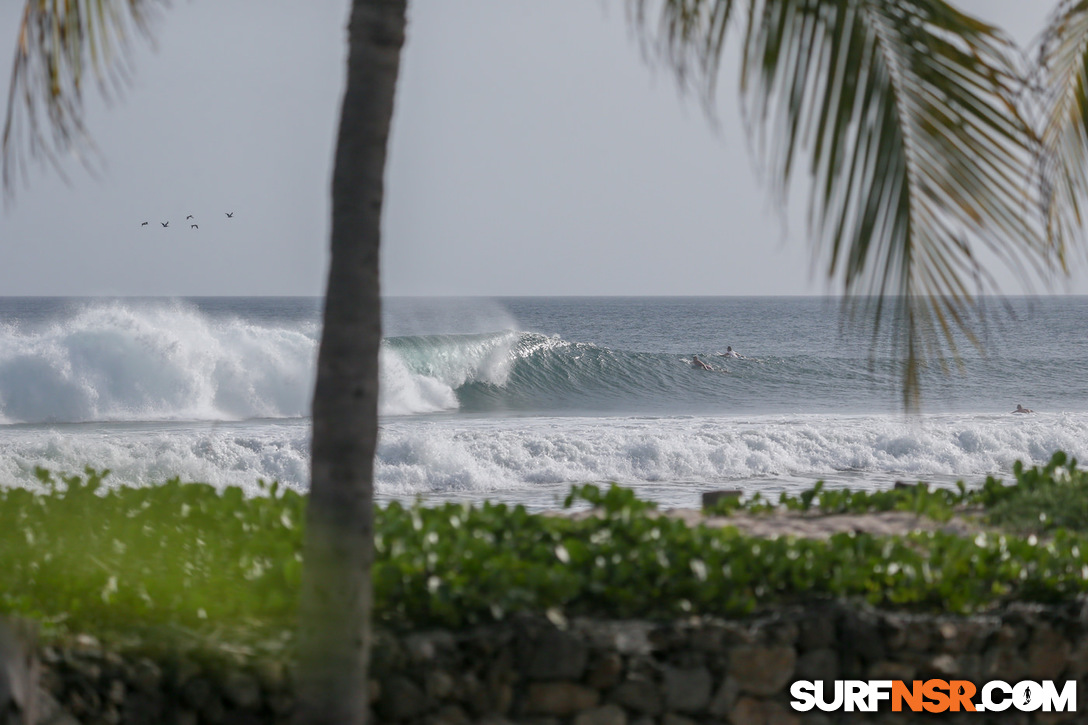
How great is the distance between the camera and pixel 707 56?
7.68 ft

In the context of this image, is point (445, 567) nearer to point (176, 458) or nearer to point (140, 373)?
point (176, 458)

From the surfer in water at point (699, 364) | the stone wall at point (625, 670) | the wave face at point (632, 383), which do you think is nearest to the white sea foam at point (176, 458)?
the wave face at point (632, 383)

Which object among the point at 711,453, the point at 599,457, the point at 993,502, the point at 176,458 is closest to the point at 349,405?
the point at 993,502

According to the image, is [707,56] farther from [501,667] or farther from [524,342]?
[524,342]

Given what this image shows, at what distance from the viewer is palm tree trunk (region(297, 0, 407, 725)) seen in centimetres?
222

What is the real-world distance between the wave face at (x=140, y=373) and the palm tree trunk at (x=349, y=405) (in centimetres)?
2052

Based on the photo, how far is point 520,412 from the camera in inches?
965

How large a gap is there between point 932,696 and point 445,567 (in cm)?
189

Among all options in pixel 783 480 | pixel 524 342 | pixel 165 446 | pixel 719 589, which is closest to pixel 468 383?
pixel 524 342

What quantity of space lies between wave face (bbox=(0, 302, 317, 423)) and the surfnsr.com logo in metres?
20.0

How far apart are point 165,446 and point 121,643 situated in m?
12.7

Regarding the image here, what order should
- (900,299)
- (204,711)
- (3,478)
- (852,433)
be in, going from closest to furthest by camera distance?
(900,299)
(204,711)
(3,478)
(852,433)

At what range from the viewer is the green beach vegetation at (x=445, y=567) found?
3141mm

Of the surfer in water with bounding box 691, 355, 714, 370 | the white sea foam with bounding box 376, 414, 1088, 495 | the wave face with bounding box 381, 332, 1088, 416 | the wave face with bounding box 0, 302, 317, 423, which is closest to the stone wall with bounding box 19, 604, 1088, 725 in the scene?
the white sea foam with bounding box 376, 414, 1088, 495
